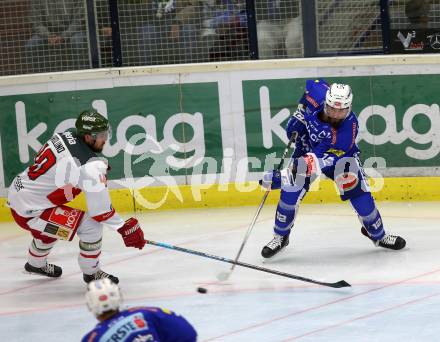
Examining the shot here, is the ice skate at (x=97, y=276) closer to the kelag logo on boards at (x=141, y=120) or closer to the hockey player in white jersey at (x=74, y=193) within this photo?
the hockey player in white jersey at (x=74, y=193)

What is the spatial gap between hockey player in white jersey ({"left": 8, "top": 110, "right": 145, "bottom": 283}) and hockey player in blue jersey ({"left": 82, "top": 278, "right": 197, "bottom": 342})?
8.24ft

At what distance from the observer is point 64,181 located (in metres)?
6.45

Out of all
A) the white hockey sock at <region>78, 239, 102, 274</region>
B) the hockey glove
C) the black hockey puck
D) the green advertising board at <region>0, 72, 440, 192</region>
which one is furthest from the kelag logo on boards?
the black hockey puck

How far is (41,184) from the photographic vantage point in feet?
21.5

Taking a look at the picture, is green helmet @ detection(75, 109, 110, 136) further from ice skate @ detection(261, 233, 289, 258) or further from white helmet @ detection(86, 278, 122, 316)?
white helmet @ detection(86, 278, 122, 316)

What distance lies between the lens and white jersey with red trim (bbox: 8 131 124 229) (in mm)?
6285

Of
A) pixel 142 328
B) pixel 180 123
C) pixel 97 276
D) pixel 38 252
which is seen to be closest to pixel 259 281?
pixel 97 276

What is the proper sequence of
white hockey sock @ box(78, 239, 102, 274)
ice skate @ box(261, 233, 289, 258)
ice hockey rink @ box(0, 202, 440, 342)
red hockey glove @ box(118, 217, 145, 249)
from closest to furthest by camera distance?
ice hockey rink @ box(0, 202, 440, 342) < red hockey glove @ box(118, 217, 145, 249) < white hockey sock @ box(78, 239, 102, 274) < ice skate @ box(261, 233, 289, 258)

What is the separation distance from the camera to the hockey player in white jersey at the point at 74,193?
20.6ft

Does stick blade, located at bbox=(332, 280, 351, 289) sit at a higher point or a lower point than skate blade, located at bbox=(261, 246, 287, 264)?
higher

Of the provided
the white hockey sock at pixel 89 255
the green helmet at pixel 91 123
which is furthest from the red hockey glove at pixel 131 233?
the green helmet at pixel 91 123

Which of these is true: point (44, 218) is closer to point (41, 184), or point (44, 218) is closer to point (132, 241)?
point (41, 184)

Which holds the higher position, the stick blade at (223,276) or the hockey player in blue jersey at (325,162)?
the hockey player in blue jersey at (325,162)

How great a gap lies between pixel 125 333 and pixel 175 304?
2.64 m
